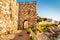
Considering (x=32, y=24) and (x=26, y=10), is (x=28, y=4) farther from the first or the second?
(x=32, y=24)

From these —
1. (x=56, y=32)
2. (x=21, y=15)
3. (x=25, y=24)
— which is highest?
(x=21, y=15)

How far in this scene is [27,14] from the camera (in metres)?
28.2

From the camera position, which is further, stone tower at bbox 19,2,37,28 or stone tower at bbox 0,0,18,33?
stone tower at bbox 19,2,37,28

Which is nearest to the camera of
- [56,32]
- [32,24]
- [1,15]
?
[1,15]

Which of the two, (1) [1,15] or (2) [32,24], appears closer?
(1) [1,15]

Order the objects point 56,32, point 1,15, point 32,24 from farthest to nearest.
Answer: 1. point 56,32
2. point 32,24
3. point 1,15

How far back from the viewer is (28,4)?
2855 cm

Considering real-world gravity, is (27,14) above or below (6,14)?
below

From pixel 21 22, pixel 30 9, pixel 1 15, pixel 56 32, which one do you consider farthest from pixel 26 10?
pixel 1 15

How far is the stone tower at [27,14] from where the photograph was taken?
1096 inches

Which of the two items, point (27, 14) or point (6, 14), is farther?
point (27, 14)

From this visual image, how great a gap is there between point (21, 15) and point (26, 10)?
150 centimetres

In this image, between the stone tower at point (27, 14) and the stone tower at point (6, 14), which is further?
the stone tower at point (27, 14)

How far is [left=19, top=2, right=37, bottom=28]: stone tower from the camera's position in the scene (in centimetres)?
2783
